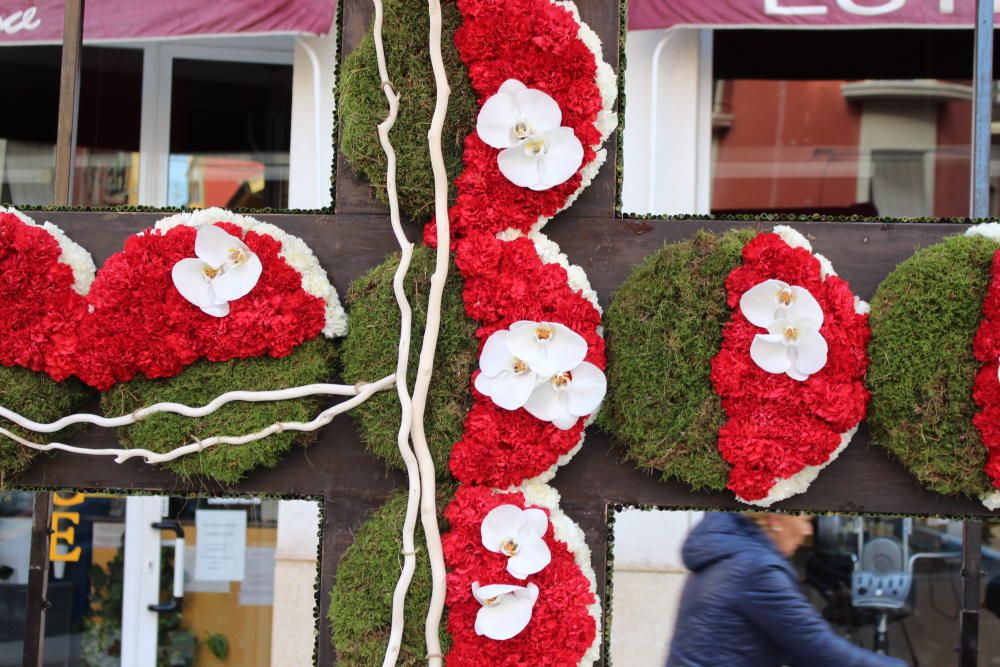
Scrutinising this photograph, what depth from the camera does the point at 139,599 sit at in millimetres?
4957

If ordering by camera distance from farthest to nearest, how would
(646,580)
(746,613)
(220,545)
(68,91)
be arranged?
1. (220,545)
2. (646,580)
3. (68,91)
4. (746,613)

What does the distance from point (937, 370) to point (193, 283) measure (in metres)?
1.54

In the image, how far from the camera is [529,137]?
1.97m

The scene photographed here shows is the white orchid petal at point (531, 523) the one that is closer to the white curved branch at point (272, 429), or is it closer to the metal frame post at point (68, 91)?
the white curved branch at point (272, 429)

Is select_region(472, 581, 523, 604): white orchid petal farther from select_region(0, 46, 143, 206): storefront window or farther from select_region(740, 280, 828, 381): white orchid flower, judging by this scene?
select_region(0, 46, 143, 206): storefront window

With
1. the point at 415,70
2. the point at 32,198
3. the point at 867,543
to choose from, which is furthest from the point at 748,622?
the point at 32,198

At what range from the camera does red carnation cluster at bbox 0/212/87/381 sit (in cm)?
203

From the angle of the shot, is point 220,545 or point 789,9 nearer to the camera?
point 789,9

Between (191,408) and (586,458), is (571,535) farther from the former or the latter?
(191,408)

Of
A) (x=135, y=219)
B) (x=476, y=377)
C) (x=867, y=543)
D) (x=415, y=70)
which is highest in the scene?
(x=415, y=70)

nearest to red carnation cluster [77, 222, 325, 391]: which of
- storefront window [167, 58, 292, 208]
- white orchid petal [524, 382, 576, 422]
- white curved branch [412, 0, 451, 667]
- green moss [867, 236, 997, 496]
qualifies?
white curved branch [412, 0, 451, 667]

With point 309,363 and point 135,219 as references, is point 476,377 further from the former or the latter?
point 135,219

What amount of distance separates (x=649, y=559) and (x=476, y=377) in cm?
282

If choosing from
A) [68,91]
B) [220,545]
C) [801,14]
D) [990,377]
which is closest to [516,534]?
[990,377]
